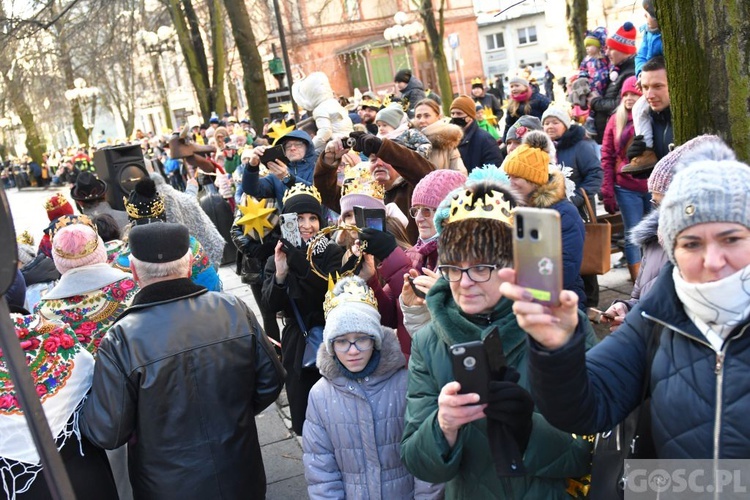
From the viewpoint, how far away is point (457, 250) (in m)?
2.42

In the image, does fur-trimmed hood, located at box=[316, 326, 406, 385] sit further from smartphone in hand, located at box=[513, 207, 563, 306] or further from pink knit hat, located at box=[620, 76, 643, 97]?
pink knit hat, located at box=[620, 76, 643, 97]

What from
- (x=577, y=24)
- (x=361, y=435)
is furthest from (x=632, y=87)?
(x=577, y=24)

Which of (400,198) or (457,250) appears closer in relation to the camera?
(457,250)

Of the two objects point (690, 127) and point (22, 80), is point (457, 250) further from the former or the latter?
point (22, 80)

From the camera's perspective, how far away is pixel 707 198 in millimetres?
1801

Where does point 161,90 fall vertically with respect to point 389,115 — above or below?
above

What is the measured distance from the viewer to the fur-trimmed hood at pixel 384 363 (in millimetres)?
3188

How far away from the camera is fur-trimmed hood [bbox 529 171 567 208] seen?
14.1 ft

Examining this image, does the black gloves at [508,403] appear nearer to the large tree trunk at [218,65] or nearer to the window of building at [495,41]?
the large tree trunk at [218,65]

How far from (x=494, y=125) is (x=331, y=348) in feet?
35.2

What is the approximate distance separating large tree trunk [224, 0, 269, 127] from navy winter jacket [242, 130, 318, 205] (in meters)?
8.27

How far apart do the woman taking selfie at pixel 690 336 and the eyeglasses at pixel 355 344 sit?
137cm

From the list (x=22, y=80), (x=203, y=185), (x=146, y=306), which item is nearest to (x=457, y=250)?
(x=146, y=306)

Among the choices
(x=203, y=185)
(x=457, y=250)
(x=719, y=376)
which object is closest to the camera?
(x=719, y=376)
